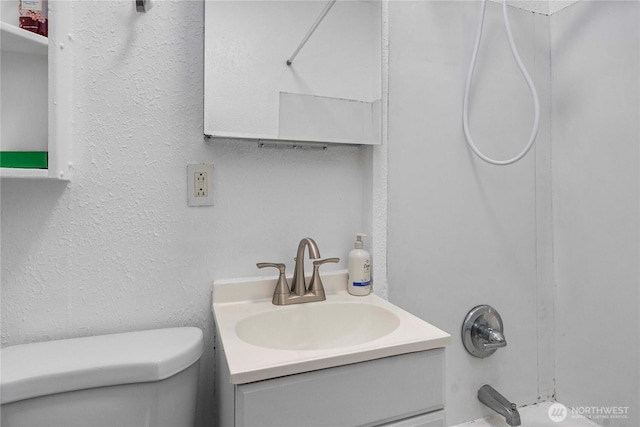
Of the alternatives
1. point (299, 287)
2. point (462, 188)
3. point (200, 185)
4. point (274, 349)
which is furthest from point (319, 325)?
point (462, 188)

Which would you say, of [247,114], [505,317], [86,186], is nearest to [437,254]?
[505,317]

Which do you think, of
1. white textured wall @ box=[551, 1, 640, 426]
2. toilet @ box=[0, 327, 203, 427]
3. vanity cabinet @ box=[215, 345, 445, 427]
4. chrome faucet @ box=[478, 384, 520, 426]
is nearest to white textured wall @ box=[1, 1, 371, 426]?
toilet @ box=[0, 327, 203, 427]

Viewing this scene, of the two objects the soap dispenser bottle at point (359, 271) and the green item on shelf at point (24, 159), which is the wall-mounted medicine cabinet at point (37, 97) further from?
the soap dispenser bottle at point (359, 271)

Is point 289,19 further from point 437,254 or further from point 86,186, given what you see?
point 437,254

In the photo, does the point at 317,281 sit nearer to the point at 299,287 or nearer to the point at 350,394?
the point at 299,287

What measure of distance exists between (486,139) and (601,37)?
0.50m

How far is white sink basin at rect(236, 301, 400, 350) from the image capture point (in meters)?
0.97

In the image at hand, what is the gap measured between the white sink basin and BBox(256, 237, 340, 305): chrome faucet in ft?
0.08

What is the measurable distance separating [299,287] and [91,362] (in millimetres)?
524

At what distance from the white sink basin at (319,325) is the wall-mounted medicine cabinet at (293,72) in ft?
1.63

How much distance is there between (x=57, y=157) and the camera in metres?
0.88

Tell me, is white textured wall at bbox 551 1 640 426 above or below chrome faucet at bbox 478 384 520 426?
above

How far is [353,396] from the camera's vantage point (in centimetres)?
74

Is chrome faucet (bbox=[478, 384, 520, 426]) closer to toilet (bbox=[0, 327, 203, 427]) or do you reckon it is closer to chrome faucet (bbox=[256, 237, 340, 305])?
chrome faucet (bbox=[256, 237, 340, 305])
